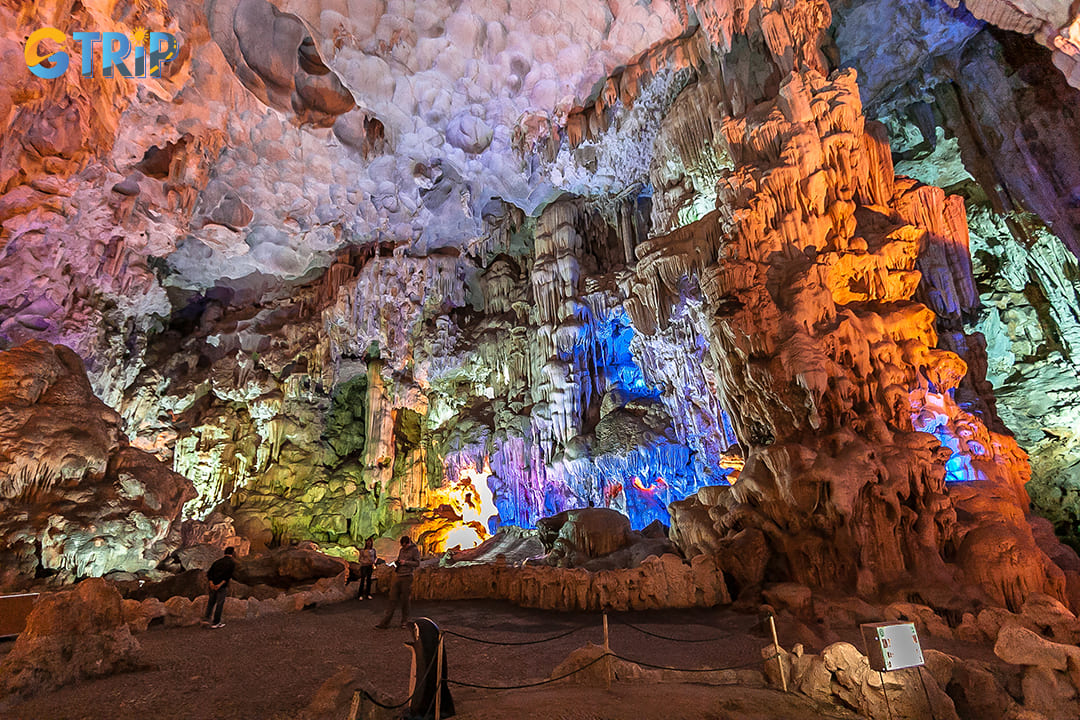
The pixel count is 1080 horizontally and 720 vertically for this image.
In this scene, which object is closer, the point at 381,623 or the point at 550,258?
the point at 381,623

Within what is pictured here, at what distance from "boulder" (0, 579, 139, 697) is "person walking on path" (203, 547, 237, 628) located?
155 centimetres

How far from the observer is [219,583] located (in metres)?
6.26

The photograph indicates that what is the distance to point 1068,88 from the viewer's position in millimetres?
10312

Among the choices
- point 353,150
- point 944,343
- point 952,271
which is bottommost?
point 944,343

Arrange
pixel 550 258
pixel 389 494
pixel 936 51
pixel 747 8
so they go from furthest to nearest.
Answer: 1. pixel 389 494
2. pixel 550 258
3. pixel 936 51
4. pixel 747 8

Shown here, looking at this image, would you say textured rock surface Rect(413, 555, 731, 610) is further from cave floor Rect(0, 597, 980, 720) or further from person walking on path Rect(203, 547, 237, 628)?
person walking on path Rect(203, 547, 237, 628)

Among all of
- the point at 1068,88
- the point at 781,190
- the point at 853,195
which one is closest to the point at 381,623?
the point at 781,190

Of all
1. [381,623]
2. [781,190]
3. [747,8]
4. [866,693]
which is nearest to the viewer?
[866,693]

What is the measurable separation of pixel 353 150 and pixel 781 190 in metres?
9.24

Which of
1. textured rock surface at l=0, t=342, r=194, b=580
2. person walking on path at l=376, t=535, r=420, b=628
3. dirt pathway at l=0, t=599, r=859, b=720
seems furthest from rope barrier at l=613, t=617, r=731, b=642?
textured rock surface at l=0, t=342, r=194, b=580

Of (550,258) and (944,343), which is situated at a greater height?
(550,258)

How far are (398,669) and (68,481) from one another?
7656 millimetres

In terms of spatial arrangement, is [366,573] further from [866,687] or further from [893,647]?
[893,647]

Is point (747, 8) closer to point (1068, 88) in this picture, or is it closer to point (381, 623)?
point (1068, 88)
